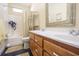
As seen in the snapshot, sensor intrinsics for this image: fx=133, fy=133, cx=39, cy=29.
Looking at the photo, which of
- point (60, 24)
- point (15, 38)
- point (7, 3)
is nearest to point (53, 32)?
point (60, 24)

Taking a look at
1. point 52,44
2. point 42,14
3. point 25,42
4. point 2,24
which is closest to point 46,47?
point 52,44

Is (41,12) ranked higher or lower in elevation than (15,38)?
higher

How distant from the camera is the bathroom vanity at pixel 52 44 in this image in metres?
0.98

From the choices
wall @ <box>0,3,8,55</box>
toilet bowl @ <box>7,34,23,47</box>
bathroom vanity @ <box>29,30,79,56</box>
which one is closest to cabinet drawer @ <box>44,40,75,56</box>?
bathroom vanity @ <box>29,30,79,56</box>

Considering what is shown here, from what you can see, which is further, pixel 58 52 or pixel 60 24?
pixel 60 24

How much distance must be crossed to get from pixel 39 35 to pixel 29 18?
173 millimetres

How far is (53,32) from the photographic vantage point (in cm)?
117

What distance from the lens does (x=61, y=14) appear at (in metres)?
1.17

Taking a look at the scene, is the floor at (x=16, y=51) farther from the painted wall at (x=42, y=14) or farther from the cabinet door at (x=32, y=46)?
the painted wall at (x=42, y=14)

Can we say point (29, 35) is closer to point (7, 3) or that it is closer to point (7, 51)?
point (7, 51)

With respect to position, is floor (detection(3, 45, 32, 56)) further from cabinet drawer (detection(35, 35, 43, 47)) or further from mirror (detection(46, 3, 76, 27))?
Result: mirror (detection(46, 3, 76, 27))

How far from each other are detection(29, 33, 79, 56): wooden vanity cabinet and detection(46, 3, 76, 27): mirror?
0.16m

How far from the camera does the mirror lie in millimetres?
1158

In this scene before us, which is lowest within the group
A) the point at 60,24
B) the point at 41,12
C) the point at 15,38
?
the point at 15,38
